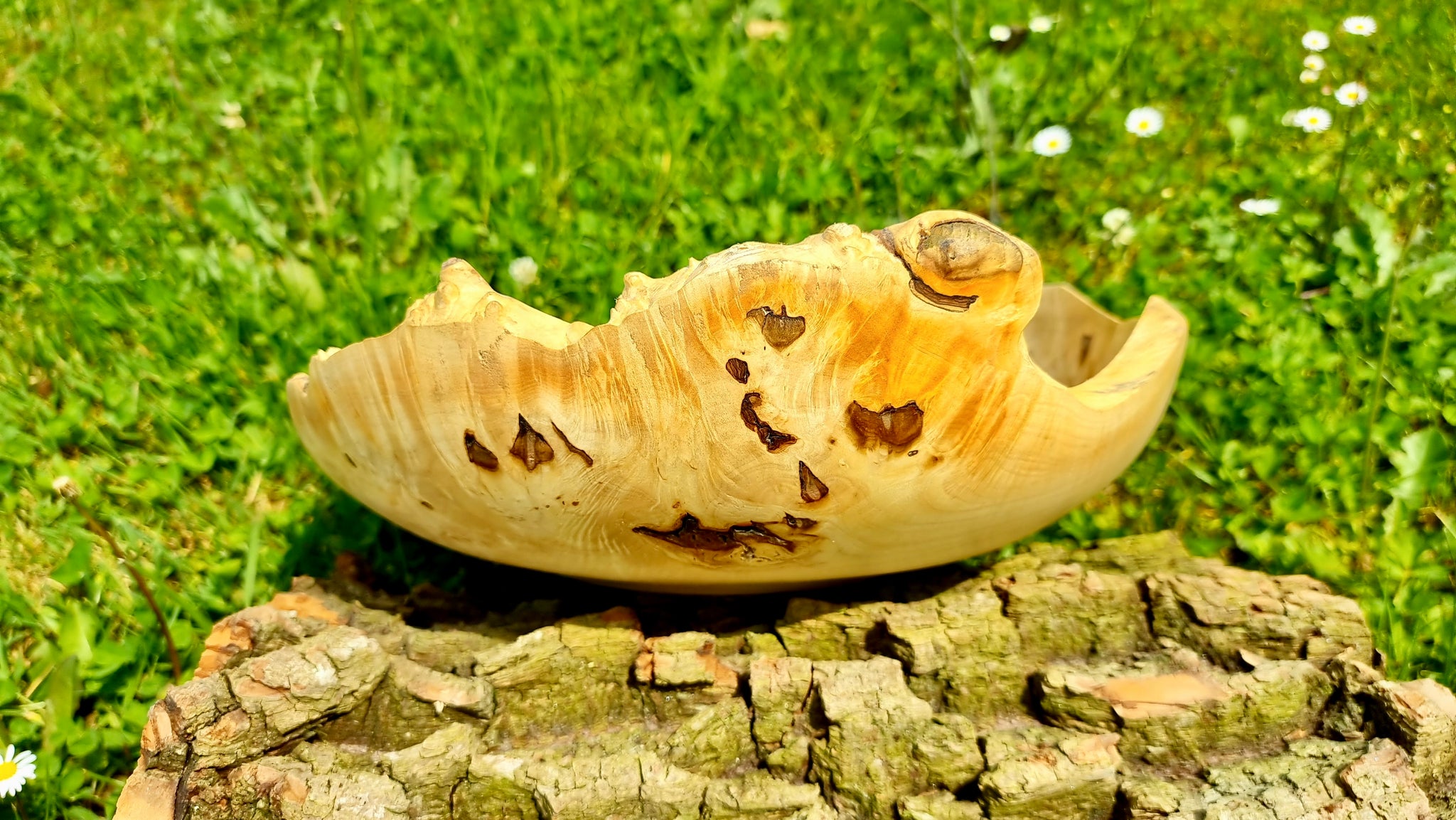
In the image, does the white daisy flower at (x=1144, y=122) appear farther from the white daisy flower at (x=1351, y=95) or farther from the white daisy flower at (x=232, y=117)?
the white daisy flower at (x=232, y=117)

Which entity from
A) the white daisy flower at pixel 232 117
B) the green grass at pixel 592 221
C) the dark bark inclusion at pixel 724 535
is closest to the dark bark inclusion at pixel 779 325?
the dark bark inclusion at pixel 724 535

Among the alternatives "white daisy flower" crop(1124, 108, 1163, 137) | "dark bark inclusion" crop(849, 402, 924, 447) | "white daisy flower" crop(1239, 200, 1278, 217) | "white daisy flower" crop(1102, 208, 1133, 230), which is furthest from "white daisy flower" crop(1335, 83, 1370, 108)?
"dark bark inclusion" crop(849, 402, 924, 447)

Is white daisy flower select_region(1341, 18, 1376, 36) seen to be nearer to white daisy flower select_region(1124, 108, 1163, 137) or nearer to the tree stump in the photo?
white daisy flower select_region(1124, 108, 1163, 137)

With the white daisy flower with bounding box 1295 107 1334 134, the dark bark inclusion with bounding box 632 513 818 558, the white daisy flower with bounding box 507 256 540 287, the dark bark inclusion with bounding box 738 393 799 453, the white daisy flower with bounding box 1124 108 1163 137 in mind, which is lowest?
the dark bark inclusion with bounding box 632 513 818 558

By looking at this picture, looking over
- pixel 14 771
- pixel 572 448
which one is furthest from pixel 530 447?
pixel 14 771

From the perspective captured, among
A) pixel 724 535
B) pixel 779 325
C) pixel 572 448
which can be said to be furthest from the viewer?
pixel 724 535

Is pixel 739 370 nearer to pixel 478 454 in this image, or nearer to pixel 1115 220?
pixel 478 454
